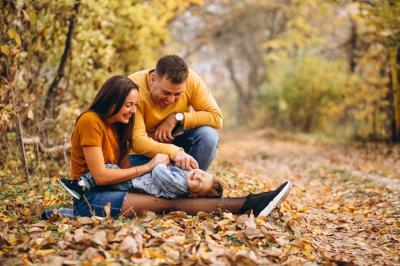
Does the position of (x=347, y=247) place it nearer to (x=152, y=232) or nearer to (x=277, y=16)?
(x=152, y=232)

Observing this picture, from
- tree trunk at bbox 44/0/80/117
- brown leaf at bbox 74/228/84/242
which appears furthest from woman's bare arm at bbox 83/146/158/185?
tree trunk at bbox 44/0/80/117

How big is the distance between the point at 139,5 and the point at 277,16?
61.5 ft

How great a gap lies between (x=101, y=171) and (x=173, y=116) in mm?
1111

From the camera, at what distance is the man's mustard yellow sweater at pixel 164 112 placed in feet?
14.3

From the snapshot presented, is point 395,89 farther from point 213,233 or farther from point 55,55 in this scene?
point 213,233

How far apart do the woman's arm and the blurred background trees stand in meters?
1.42

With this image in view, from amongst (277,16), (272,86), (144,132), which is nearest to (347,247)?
(144,132)

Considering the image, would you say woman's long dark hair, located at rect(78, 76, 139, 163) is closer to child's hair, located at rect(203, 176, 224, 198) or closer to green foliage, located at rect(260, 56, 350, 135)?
child's hair, located at rect(203, 176, 224, 198)

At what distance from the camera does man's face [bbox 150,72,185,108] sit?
4387 millimetres

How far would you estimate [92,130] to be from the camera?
12.8ft

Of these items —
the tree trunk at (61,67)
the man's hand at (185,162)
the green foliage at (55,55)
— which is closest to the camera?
the man's hand at (185,162)

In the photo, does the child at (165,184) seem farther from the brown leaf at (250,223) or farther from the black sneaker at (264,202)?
the brown leaf at (250,223)

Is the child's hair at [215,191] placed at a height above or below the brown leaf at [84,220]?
A: above

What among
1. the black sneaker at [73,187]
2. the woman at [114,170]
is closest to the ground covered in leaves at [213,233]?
the woman at [114,170]
